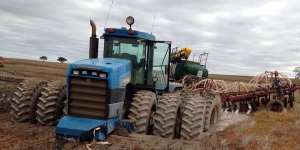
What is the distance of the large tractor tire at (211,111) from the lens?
12766 mm

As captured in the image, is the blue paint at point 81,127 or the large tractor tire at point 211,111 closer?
the blue paint at point 81,127

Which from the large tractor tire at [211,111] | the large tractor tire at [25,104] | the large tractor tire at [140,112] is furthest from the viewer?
the large tractor tire at [25,104]

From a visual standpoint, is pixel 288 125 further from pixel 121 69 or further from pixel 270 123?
pixel 121 69

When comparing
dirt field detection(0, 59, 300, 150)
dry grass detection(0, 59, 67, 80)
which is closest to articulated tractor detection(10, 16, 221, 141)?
dirt field detection(0, 59, 300, 150)

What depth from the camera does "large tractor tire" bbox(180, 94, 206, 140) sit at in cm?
1142

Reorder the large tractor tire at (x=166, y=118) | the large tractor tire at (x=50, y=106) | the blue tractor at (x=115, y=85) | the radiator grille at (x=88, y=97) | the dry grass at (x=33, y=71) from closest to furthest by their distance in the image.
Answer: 1. the blue tractor at (x=115, y=85)
2. the radiator grille at (x=88, y=97)
3. the large tractor tire at (x=166, y=118)
4. the large tractor tire at (x=50, y=106)
5. the dry grass at (x=33, y=71)

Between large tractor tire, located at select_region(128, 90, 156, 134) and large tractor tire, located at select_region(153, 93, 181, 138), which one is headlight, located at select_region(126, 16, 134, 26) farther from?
large tractor tire, located at select_region(153, 93, 181, 138)

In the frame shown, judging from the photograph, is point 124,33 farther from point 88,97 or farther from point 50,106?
point 50,106

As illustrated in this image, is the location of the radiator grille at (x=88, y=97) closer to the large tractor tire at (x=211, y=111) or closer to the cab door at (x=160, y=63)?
the cab door at (x=160, y=63)

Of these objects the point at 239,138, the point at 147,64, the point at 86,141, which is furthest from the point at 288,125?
the point at 86,141

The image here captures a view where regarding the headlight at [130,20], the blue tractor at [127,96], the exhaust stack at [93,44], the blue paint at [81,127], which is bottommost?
the blue paint at [81,127]

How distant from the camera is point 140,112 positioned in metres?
11.3

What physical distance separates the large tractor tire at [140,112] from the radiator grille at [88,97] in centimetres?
101

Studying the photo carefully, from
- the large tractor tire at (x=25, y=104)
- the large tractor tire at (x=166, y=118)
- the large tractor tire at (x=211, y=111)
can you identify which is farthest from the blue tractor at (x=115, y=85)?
the large tractor tire at (x=25, y=104)
